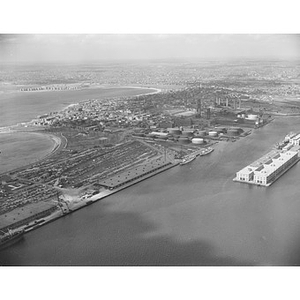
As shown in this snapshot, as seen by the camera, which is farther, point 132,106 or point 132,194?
point 132,106

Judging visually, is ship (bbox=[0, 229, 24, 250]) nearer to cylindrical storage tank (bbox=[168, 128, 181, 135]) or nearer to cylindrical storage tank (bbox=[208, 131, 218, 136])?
cylindrical storage tank (bbox=[168, 128, 181, 135])

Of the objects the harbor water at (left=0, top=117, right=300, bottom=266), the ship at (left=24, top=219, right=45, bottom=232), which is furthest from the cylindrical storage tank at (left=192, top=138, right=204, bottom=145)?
the ship at (left=24, top=219, right=45, bottom=232)

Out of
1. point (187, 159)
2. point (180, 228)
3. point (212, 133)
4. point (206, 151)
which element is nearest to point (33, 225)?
point (180, 228)

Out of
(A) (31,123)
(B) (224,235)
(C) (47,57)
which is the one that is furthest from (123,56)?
(B) (224,235)

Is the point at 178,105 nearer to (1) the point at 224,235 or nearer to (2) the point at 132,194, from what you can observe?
(2) the point at 132,194

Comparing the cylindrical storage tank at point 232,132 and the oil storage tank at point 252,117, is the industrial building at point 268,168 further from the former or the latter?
the oil storage tank at point 252,117

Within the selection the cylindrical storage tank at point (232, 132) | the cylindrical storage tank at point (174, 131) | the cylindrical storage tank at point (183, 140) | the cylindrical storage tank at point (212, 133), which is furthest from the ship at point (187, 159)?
the cylindrical storage tank at point (232, 132)

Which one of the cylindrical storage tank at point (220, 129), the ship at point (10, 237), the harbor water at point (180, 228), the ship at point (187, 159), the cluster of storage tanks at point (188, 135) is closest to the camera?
the harbor water at point (180, 228)
